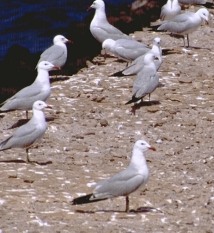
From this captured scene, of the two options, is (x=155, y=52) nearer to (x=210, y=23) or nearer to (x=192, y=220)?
(x=210, y=23)

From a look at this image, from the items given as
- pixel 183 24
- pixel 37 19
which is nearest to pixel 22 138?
pixel 183 24

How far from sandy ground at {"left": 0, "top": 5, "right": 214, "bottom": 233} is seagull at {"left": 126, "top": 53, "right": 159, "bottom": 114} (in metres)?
0.17

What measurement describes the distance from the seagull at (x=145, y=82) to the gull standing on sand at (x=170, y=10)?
9.51ft

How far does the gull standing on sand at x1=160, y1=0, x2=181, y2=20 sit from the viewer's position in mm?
14148

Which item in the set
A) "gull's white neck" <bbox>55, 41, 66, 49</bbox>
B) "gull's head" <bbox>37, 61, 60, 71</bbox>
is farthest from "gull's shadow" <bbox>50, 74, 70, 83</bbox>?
"gull's head" <bbox>37, 61, 60, 71</bbox>

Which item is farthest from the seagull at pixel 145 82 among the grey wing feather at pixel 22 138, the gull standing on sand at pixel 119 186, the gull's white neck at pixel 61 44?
the gull standing on sand at pixel 119 186

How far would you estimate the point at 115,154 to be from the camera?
966 centimetres

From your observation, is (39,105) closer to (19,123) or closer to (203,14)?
(19,123)

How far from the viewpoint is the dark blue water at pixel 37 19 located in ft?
53.3

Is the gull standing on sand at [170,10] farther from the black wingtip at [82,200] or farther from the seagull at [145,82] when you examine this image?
the black wingtip at [82,200]

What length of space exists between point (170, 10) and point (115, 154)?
4855 millimetres

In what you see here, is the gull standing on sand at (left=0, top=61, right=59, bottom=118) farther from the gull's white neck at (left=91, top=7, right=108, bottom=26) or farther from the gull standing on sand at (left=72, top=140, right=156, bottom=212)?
the gull's white neck at (left=91, top=7, right=108, bottom=26)

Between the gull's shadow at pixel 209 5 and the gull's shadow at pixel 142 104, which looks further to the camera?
the gull's shadow at pixel 209 5

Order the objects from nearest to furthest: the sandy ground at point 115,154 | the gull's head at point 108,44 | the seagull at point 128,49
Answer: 1. the sandy ground at point 115,154
2. the seagull at point 128,49
3. the gull's head at point 108,44
